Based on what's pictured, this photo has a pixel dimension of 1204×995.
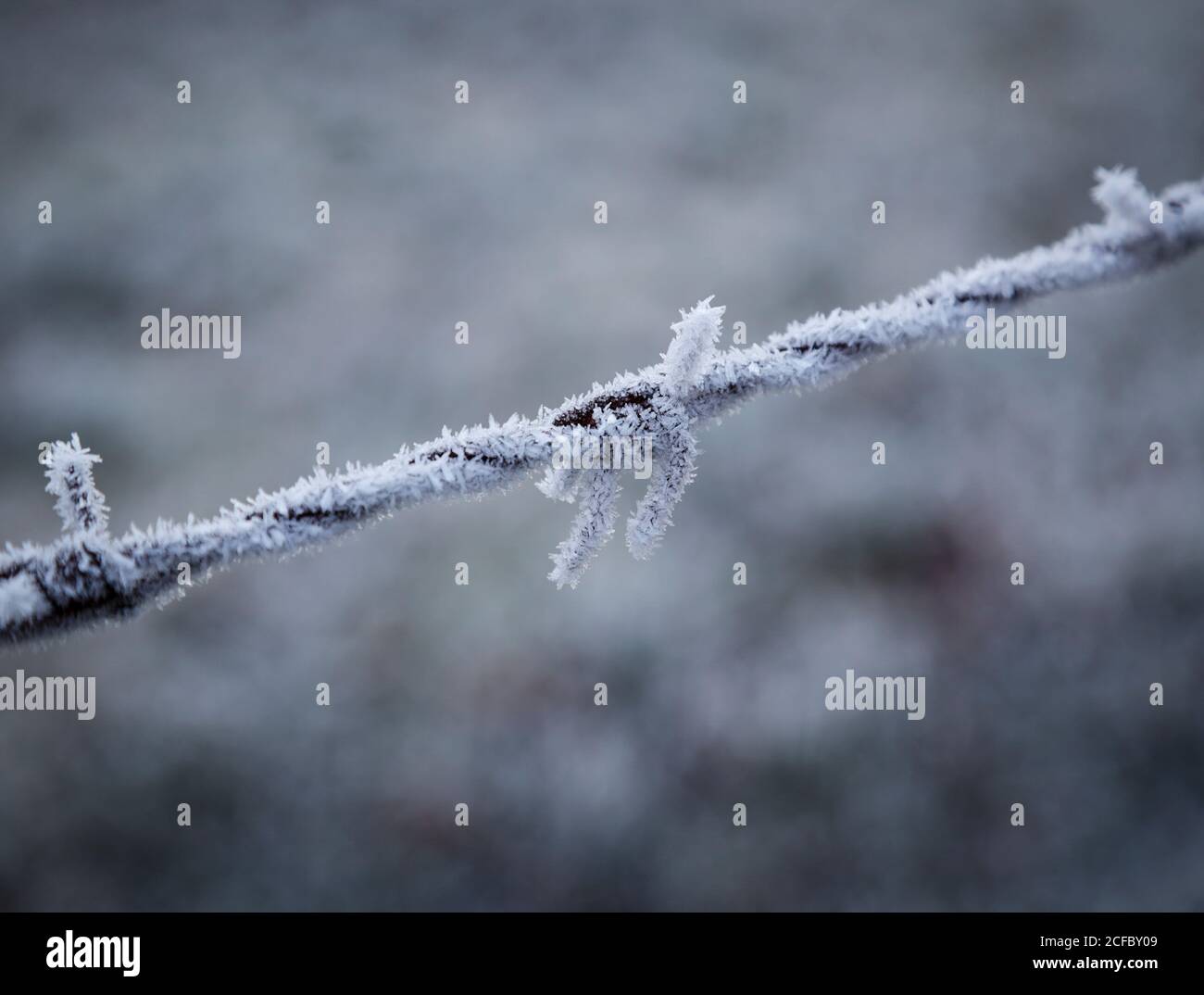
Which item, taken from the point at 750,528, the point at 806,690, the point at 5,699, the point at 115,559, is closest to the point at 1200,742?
the point at 806,690

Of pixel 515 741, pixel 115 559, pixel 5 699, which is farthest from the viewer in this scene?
pixel 515 741

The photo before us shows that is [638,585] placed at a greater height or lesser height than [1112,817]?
greater

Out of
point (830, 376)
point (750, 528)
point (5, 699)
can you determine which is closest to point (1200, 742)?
point (750, 528)

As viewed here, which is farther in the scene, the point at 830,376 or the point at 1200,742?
the point at 1200,742

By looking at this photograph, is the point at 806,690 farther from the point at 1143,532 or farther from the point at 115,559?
the point at 115,559

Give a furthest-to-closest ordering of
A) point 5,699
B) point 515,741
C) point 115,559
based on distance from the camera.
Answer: point 515,741
point 5,699
point 115,559

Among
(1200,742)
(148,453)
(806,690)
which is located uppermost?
(148,453)

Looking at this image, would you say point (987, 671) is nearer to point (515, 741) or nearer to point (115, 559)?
point (515, 741)
